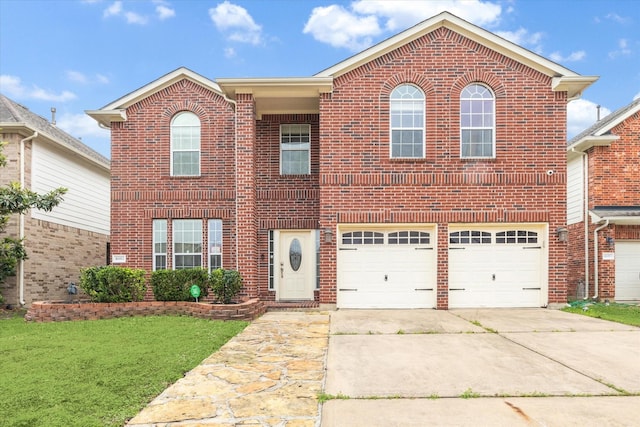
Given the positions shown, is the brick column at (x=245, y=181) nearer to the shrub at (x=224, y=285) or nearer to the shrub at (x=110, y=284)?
the shrub at (x=224, y=285)

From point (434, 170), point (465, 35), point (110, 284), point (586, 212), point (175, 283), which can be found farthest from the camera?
point (586, 212)

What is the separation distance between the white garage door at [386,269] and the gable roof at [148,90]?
19.6 ft

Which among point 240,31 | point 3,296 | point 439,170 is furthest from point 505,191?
point 240,31

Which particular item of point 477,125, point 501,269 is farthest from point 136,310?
point 477,125

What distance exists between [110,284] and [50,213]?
5167 mm

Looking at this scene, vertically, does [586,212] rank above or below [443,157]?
below

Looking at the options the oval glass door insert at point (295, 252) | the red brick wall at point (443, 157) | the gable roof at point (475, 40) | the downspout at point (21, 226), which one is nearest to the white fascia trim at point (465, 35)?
the gable roof at point (475, 40)

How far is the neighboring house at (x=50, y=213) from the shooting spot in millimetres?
12250

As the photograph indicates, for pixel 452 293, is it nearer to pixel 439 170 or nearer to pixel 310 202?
pixel 439 170

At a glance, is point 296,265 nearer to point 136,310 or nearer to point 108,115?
point 136,310

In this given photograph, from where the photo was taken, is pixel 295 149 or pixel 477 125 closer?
pixel 477 125

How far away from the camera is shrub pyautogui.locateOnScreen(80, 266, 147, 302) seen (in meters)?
10.1

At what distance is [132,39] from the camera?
19.1 meters

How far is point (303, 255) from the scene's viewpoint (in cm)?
1241
